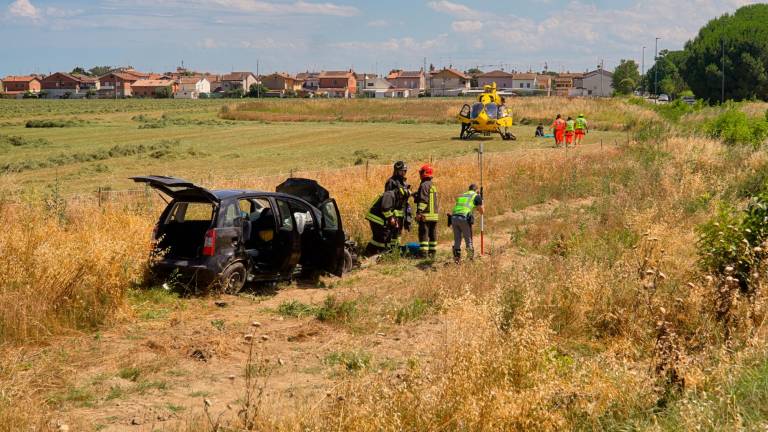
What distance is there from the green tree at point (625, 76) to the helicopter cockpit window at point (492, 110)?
84376 millimetres

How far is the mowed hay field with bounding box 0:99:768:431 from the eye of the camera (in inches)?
237

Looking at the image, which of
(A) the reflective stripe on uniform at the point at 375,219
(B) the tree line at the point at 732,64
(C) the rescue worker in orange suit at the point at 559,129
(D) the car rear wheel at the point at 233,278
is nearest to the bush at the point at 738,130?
(C) the rescue worker in orange suit at the point at 559,129

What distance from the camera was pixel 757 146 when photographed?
2756 cm

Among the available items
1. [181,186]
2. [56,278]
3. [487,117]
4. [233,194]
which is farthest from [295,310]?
[487,117]

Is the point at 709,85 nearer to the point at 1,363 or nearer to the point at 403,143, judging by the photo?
the point at 403,143

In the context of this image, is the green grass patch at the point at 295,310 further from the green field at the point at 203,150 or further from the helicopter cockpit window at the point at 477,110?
the helicopter cockpit window at the point at 477,110

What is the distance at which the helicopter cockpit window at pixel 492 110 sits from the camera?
137 feet

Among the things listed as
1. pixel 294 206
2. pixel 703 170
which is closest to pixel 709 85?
pixel 703 170

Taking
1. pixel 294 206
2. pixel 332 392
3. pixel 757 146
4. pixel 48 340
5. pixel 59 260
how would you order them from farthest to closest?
pixel 757 146 → pixel 294 206 → pixel 59 260 → pixel 48 340 → pixel 332 392

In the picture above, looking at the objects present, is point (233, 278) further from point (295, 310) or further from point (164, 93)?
point (164, 93)

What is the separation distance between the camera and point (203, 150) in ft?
125

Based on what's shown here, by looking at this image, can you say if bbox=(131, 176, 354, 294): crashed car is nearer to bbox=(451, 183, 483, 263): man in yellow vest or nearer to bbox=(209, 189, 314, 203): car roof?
bbox=(209, 189, 314, 203): car roof

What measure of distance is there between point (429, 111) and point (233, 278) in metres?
59.7

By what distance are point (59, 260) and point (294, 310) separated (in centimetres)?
297
